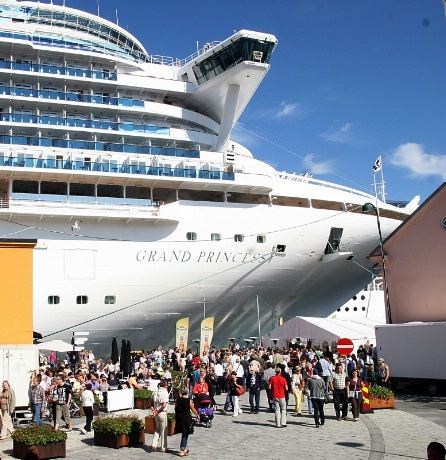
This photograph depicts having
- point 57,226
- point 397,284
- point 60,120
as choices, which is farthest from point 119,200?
point 397,284

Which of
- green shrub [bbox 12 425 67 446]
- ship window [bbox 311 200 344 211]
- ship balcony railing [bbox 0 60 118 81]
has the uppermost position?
ship balcony railing [bbox 0 60 118 81]

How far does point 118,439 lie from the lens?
38.8 feet

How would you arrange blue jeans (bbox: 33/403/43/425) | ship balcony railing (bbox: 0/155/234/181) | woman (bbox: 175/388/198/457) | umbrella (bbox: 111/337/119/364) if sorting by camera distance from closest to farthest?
woman (bbox: 175/388/198/457) < blue jeans (bbox: 33/403/43/425) < umbrella (bbox: 111/337/119/364) < ship balcony railing (bbox: 0/155/234/181)

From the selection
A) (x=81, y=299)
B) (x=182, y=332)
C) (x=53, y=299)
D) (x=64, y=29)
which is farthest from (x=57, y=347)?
(x=64, y=29)

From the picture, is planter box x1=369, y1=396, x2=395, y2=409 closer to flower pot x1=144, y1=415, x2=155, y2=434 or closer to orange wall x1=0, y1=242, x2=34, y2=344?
flower pot x1=144, y1=415, x2=155, y2=434

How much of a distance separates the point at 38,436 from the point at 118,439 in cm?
165

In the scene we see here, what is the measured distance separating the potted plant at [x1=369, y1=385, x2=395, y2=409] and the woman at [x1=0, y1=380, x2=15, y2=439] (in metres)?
8.80

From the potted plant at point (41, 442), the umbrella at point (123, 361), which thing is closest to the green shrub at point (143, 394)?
the umbrella at point (123, 361)

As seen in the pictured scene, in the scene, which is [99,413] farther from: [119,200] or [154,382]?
[119,200]

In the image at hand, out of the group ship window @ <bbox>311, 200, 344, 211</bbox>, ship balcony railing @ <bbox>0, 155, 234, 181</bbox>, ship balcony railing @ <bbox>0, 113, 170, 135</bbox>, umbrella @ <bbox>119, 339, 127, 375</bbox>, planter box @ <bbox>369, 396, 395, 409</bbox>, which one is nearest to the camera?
planter box @ <bbox>369, 396, 395, 409</bbox>

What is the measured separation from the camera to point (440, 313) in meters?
21.2

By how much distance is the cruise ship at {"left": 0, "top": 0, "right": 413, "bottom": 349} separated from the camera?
78.8 feet

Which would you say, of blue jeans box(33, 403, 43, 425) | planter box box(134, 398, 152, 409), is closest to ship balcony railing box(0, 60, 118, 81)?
planter box box(134, 398, 152, 409)

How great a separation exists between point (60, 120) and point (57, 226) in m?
5.33
